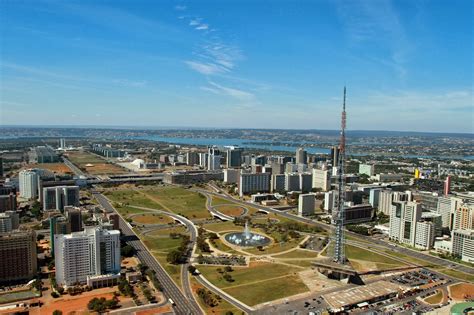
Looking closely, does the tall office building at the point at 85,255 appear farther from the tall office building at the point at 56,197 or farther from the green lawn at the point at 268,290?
the tall office building at the point at 56,197

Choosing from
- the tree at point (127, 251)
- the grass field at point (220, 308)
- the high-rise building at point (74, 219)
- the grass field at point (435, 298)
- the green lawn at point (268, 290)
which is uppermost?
the high-rise building at point (74, 219)

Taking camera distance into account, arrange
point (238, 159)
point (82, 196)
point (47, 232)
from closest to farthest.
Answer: point (47, 232) → point (82, 196) → point (238, 159)

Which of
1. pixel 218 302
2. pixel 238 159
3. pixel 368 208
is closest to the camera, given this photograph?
pixel 218 302

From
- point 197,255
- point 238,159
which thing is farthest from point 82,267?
point 238,159

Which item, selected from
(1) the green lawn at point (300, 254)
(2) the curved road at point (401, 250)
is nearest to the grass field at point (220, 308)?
(1) the green lawn at point (300, 254)

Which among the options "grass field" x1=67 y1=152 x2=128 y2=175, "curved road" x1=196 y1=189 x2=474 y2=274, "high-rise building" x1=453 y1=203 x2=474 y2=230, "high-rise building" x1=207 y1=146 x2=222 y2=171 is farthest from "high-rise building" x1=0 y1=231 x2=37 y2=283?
"high-rise building" x1=207 y1=146 x2=222 y2=171

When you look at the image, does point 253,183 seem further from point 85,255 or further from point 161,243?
point 85,255

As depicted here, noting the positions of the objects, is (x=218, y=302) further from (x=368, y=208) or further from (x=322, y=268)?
(x=368, y=208)

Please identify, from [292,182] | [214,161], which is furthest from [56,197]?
[214,161]
